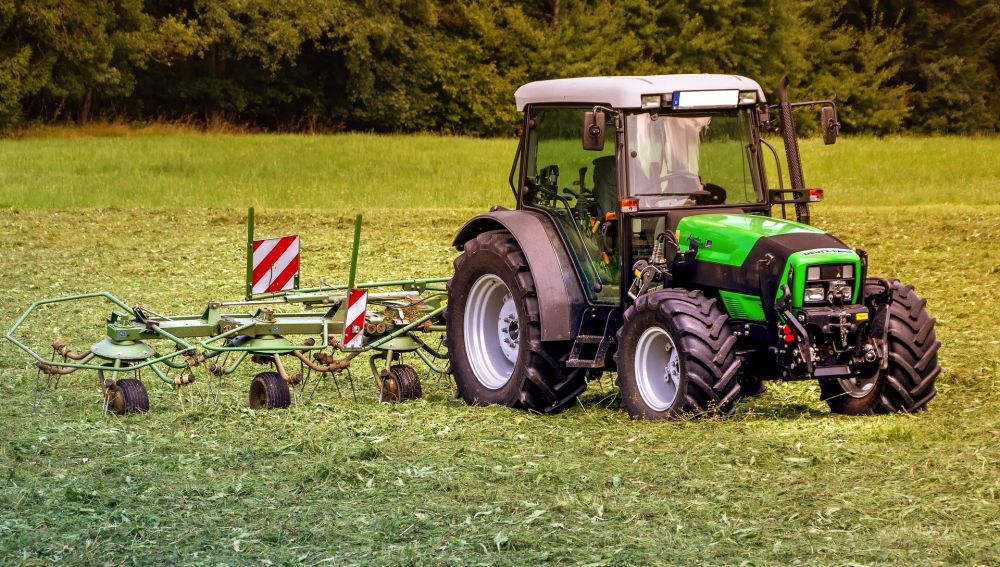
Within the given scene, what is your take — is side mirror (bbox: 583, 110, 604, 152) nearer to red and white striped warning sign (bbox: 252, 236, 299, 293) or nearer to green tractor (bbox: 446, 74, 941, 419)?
green tractor (bbox: 446, 74, 941, 419)

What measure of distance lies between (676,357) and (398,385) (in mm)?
2032

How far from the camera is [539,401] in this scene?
26.8 feet

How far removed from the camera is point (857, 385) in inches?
299

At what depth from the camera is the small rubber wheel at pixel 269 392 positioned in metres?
8.24

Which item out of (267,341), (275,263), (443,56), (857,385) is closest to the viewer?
(857,385)

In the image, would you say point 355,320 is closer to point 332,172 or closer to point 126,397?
point 126,397

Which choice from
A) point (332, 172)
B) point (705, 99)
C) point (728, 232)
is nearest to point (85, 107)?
point (332, 172)

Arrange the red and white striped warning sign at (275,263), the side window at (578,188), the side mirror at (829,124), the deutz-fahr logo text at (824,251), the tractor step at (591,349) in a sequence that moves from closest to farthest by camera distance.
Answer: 1. the deutz-fahr logo text at (824,251)
2. the side mirror at (829,124)
3. the tractor step at (591,349)
4. the side window at (578,188)
5. the red and white striped warning sign at (275,263)

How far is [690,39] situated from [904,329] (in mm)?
45631

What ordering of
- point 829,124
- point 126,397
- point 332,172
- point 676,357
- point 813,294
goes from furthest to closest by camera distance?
point 332,172
point 126,397
point 829,124
point 676,357
point 813,294

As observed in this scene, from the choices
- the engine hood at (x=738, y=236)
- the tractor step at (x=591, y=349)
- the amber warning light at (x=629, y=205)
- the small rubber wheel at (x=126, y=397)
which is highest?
the amber warning light at (x=629, y=205)

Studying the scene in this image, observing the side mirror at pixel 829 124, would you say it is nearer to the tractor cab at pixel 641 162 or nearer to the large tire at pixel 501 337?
the tractor cab at pixel 641 162

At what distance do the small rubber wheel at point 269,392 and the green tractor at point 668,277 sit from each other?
1104 millimetres

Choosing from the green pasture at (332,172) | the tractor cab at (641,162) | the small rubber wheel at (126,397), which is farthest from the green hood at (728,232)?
the green pasture at (332,172)
